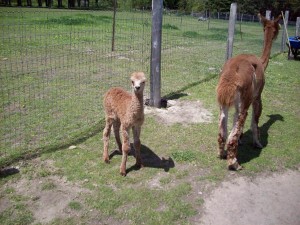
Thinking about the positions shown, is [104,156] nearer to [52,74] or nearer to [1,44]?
[52,74]

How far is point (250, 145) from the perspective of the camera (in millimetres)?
5707

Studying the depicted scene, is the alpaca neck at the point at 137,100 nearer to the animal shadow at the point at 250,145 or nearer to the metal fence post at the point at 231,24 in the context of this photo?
the animal shadow at the point at 250,145

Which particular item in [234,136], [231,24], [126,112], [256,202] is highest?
[231,24]

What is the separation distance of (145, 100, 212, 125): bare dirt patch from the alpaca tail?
1.91 meters

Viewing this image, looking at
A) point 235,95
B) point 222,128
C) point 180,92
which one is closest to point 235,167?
point 222,128

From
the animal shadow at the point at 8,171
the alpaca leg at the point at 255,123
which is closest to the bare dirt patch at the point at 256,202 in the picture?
the alpaca leg at the point at 255,123

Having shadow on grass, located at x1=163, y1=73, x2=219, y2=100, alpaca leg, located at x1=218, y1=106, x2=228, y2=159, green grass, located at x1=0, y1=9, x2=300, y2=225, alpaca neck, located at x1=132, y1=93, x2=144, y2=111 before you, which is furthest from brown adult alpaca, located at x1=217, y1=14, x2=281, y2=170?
shadow on grass, located at x1=163, y1=73, x2=219, y2=100

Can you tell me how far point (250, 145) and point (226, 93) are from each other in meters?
1.61

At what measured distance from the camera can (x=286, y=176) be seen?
4734 millimetres

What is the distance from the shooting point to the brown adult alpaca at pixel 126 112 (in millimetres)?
4332

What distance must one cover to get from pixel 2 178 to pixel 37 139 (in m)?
1.18

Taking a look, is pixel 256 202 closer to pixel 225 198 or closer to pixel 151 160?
pixel 225 198

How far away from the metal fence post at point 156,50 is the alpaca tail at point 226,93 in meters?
2.58

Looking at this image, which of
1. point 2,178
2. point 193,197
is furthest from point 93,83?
point 193,197
